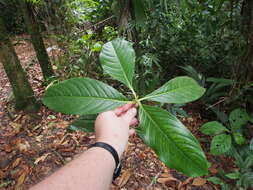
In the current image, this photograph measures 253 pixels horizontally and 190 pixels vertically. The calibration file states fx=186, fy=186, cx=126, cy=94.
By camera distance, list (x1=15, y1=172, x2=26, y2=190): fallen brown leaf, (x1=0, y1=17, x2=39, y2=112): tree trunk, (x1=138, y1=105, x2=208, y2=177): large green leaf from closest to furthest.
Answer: (x1=138, y1=105, x2=208, y2=177): large green leaf → (x1=15, y1=172, x2=26, y2=190): fallen brown leaf → (x1=0, y1=17, x2=39, y2=112): tree trunk

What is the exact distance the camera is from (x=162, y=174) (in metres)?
1.29

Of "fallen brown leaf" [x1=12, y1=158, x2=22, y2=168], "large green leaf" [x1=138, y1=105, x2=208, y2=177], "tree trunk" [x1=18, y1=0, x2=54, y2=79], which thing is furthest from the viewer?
"tree trunk" [x1=18, y1=0, x2=54, y2=79]

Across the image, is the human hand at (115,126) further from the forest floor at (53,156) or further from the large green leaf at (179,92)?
the forest floor at (53,156)

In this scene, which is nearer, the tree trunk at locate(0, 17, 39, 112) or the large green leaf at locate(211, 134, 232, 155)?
the large green leaf at locate(211, 134, 232, 155)

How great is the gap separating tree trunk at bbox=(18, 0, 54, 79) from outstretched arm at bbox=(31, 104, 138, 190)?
1.67 metres

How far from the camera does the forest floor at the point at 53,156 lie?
124 cm

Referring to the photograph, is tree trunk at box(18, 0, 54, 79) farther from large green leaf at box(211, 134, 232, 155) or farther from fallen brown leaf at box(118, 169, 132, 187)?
large green leaf at box(211, 134, 232, 155)

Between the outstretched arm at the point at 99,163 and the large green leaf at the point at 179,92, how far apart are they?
0.31ft

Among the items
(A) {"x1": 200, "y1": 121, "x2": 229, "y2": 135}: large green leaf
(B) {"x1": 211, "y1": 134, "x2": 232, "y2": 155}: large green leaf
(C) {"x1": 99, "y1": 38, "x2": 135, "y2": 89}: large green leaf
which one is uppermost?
(C) {"x1": 99, "y1": 38, "x2": 135, "y2": 89}: large green leaf

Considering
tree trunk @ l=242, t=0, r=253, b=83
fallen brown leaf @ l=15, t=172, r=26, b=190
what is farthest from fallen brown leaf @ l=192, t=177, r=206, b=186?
fallen brown leaf @ l=15, t=172, r=26, b=190

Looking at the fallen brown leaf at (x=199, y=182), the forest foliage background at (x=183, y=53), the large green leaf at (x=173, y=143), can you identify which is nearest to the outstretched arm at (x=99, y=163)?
the large green leaf at (x=173, y=143)

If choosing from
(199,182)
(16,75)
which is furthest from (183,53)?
(16,75)

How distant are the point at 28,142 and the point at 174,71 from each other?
1.55m

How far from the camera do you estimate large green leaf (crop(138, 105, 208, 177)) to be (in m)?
0.44
